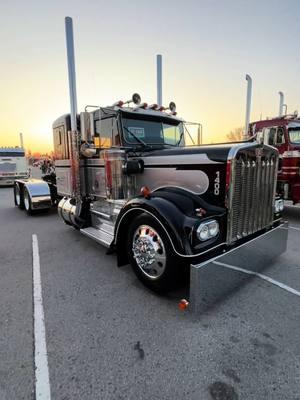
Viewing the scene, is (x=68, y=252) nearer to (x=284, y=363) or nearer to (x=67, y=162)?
(x=67, y=162)

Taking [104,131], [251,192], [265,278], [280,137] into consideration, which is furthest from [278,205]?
[280,137]

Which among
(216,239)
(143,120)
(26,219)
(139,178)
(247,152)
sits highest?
(143,120)

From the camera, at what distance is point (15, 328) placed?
8.08 ft

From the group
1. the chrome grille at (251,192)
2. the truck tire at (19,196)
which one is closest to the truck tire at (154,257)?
the chrome grille at (251,192)

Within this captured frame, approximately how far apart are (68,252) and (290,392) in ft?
12.2

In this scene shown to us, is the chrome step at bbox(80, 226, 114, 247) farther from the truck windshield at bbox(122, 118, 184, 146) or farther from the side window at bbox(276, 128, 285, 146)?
the side window at bbox(276, 128, 285, 146)

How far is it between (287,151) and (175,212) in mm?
5917

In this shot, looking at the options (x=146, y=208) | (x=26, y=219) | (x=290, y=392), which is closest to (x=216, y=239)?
(x=146, y=208)

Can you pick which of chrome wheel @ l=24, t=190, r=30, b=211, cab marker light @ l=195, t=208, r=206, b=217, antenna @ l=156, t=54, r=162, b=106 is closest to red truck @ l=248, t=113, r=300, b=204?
antenna @ l=156, t=54, r=162, b=106

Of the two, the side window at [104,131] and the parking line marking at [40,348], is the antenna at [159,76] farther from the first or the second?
the parking line marking at [40,348]

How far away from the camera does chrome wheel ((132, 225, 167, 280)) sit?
285cm

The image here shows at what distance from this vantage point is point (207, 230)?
8.46 feet

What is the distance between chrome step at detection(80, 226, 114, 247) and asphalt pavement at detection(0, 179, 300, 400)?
1.40ft

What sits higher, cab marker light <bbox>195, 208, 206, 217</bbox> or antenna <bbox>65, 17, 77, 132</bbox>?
antenna <bbox>65, 17, 77, 132</bbox>
